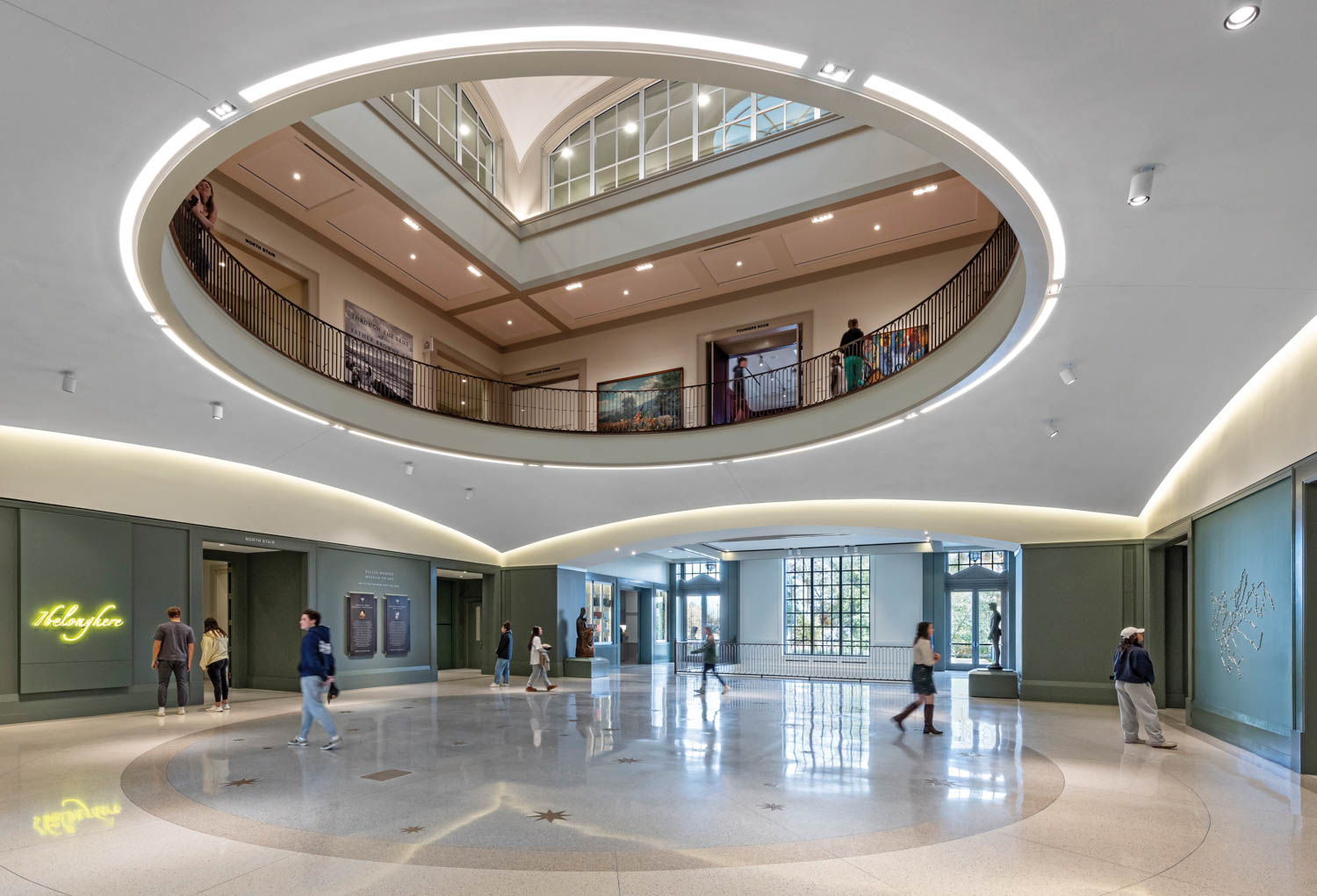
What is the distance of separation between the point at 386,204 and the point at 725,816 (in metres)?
12.9

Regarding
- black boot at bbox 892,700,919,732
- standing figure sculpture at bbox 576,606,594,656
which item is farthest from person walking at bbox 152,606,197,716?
black boot at bbox 892,700,919,732

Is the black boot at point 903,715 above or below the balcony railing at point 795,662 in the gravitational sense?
above

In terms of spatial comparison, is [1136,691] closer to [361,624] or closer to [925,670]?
[925,670]

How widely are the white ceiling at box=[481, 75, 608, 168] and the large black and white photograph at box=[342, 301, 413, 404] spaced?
669 cm

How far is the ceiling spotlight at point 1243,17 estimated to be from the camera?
3.65 m

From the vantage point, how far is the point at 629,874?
4539mm

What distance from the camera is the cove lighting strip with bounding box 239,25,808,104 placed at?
432 centimetres

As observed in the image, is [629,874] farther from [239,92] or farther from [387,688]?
[387,688]

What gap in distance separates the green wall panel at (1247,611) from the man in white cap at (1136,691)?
949 millimetres

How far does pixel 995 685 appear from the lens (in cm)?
1505

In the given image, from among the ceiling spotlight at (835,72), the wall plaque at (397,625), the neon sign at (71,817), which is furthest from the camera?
the wall plaque at (397,625)

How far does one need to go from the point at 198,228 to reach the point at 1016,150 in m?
9.64

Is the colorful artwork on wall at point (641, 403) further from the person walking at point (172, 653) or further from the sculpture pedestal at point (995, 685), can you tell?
the person walking at point (172, 653)

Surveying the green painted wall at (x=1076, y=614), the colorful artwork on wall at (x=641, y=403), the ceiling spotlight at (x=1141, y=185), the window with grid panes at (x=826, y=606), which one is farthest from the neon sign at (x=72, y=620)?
the window with grid panes at (x=826, y=606)
